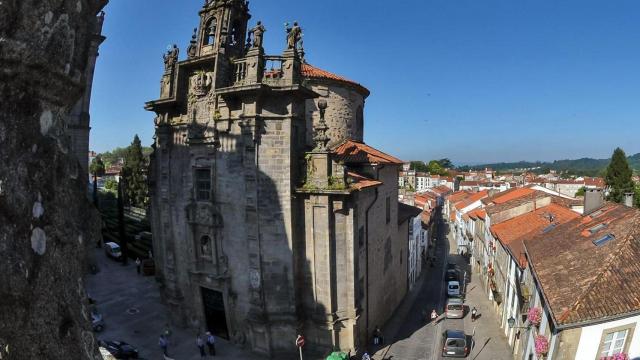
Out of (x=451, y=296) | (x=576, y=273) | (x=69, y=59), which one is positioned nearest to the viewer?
(x=69, y=59)

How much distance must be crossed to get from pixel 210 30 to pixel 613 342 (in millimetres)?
21804

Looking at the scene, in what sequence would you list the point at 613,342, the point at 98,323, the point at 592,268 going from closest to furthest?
the point at 613,342, the point at 592,268, the point at 98,323

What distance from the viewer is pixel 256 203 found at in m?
17.9

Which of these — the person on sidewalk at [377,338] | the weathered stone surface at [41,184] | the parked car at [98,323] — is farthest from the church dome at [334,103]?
the weathered stone surface at [41,184]

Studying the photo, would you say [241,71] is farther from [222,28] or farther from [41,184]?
[41,184]

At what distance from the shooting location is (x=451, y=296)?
30.4 metres

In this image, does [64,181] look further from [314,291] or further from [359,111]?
[359,111]

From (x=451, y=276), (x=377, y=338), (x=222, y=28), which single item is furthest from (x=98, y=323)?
(x=451, y=276)

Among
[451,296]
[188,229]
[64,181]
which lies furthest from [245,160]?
[451,296]

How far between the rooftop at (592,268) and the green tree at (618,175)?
3727cm

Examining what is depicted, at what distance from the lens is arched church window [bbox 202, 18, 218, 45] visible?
20.4 metres

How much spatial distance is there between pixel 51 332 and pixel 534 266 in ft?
59.6

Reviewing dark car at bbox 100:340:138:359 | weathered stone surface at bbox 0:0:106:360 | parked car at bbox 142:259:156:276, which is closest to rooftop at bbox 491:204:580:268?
dark car at bbox 100:340:138:359

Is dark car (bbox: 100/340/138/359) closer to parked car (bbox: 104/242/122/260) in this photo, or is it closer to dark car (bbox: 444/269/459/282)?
parked car (bbox: 104/242/122/260)
